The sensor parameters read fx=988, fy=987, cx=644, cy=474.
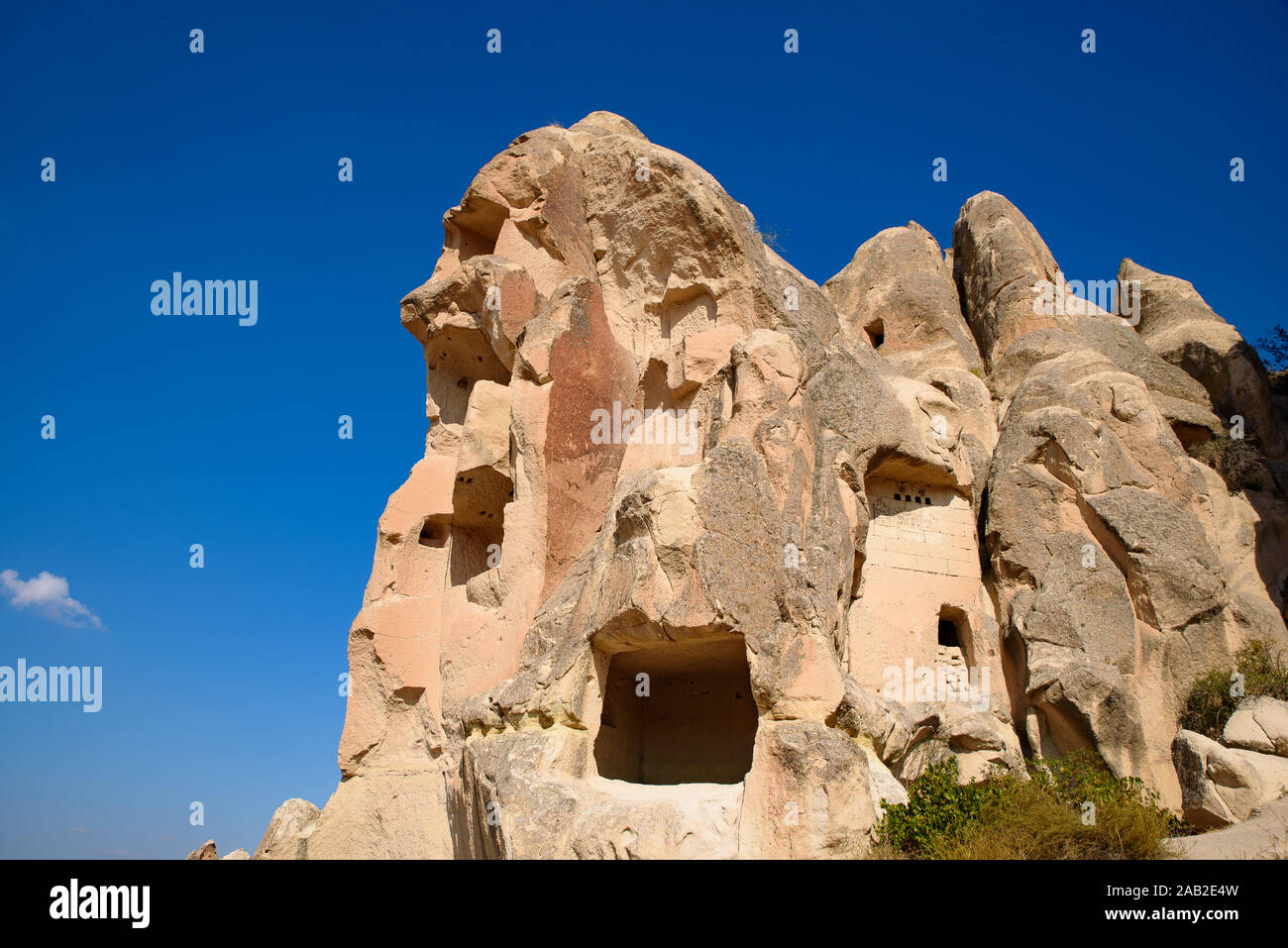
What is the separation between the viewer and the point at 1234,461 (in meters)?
15.5

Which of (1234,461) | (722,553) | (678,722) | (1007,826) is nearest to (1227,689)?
(1234,461)

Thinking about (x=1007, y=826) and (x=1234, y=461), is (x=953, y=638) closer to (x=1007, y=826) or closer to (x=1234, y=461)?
(x=1234, y=461)

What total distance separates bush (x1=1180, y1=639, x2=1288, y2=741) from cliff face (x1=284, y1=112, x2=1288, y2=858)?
0.24m

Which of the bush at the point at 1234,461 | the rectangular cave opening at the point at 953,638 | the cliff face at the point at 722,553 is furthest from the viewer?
the bush at the point at 1234,461

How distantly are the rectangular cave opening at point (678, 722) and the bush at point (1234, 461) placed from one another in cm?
966

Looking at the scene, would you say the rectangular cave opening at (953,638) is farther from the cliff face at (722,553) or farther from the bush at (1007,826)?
the bush at (1007,826)

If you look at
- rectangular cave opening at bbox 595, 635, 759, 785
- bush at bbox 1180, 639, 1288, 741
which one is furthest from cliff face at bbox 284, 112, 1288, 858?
bush at bbox 1180, 639, 1288, 741

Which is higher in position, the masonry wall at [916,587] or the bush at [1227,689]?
the masonry wall at [916,587]

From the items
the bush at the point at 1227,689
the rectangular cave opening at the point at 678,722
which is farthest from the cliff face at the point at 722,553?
the bush at the point at 1227,689

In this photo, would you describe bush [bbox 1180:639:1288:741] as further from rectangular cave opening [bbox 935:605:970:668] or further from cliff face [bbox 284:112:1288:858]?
rectangular cave opening [bbox 935:605:970:668]

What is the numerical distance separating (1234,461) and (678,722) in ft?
34.2

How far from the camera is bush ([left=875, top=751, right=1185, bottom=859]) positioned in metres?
7.73

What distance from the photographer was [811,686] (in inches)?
313

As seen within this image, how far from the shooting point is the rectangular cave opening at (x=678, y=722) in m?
10.3
